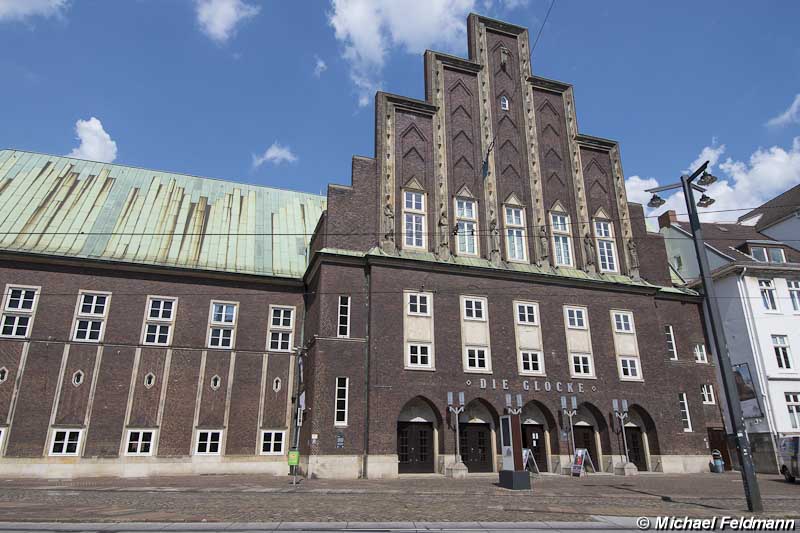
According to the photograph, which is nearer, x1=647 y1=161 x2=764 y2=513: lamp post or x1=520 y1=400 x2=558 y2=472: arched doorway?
x1=647 y1=161 x2=764 y2=513: lamp post

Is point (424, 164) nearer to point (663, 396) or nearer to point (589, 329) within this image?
point (589, 329)

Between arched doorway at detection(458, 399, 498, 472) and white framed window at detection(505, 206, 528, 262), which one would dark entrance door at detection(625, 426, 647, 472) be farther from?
white framed window at detection(505, 206, 528, 262)

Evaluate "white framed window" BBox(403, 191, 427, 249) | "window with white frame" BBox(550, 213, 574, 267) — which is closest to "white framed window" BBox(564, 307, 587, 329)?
"window with white frame" BBox(550, 213, 574, 267)

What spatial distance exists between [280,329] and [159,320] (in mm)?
6228

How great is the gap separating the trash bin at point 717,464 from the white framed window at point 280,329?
81.4 feet

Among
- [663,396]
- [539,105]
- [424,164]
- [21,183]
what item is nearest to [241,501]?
[424,164]

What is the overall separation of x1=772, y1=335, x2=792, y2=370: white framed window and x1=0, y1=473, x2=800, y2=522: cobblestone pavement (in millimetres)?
15650

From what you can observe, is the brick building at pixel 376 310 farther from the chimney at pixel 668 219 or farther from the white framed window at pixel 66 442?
the chimney at pixel 668 219

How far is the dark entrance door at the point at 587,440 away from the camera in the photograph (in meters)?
29.2

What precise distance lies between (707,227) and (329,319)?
1327 inches

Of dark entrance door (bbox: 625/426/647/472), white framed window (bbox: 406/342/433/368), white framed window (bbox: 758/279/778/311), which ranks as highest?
white framed window (bbox: 758/279/778/311)

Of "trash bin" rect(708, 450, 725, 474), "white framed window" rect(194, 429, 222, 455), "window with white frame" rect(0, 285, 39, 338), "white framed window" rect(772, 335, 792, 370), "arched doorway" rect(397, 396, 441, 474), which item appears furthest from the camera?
"white framed window" rect(772, 335, 792, 370)

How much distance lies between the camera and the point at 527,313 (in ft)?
99.1

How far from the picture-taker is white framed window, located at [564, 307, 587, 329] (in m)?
30.9
